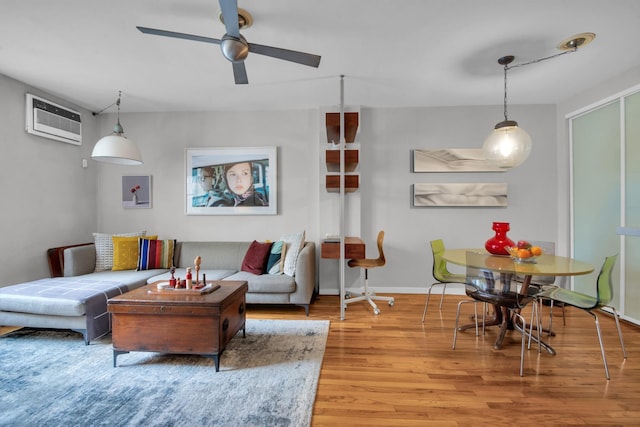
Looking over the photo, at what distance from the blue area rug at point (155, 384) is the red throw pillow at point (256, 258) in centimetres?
91

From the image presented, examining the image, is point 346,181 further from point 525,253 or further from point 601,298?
point 601,298

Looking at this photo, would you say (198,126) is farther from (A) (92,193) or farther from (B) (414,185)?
(B) (414,185)

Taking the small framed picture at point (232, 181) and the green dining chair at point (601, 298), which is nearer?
the green dining chair at point (601, 298)

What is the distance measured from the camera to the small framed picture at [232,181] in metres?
4.18

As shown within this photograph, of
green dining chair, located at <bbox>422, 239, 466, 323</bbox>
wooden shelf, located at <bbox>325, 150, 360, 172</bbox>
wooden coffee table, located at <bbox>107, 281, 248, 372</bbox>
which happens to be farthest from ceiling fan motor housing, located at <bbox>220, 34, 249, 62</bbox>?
green dining chair, located at <bbox>422, 239, 466, 323</bbox>

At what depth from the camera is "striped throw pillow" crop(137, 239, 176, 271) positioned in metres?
3.61

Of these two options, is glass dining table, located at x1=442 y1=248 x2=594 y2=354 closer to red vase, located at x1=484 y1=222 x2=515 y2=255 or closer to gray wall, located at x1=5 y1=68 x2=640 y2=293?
red vase, located at x1=484 y1=222 x2=515 y2=255

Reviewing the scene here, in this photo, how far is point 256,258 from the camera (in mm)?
3469

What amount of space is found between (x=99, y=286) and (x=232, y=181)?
78.4 inches

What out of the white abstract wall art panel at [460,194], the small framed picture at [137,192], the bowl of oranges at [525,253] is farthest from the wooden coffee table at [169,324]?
the white abstract wall art panel at [460,194]

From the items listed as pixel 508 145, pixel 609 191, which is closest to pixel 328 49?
pixel 508 145

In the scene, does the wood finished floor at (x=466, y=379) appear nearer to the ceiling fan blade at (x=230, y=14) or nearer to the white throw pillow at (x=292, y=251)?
the white throw pillow at (x=292, y=251)

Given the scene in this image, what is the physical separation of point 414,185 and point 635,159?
84.7 inches

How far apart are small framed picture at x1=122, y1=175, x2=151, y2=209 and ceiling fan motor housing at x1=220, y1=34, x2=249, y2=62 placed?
10.0ft
